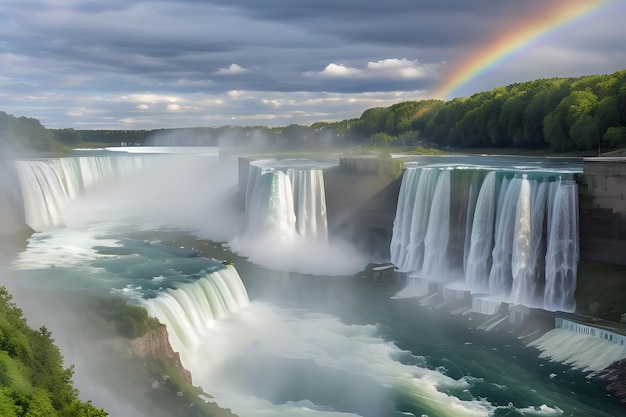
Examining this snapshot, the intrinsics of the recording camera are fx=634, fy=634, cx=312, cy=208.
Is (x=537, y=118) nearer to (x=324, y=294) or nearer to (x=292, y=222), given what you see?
(x=292, y=222)

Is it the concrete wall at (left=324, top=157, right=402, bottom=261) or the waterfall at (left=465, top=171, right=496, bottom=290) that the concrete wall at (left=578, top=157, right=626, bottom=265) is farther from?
the concrete wall at (left=324, top=157, right=402, bottom=261)

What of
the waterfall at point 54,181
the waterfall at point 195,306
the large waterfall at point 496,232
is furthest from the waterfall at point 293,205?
the waterfall at point 54,181

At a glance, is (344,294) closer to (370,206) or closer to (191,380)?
(370,206)

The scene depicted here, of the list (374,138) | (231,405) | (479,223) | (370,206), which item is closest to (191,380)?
(231,405)

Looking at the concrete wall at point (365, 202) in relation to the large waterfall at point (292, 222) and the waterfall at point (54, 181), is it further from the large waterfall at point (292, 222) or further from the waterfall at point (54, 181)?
the waterfall at point (54, 181)

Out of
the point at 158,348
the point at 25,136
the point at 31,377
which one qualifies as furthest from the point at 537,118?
the point at 25,136

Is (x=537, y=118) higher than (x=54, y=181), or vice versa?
(x=537, y=118)
